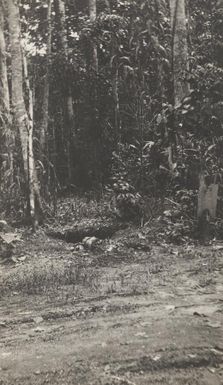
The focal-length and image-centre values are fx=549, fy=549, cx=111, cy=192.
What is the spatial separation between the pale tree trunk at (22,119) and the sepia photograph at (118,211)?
28mm

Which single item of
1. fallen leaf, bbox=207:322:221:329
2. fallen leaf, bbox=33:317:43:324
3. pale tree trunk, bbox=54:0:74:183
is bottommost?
fallen leaf, bbox=33:317:43:324

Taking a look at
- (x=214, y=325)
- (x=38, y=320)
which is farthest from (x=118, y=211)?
(x=214, y=325)

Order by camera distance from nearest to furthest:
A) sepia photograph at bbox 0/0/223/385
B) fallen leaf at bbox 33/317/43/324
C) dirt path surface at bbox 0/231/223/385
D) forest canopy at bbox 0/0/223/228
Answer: dirt path surface at bbox 0/231/223/385, sepia photograph at bbox 0/0/223/385, fallen leaf at bbox 33/317/43/324, forest canopy at bbox 0/0/223/228

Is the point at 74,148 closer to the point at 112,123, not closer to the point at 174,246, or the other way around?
the point at 112,123

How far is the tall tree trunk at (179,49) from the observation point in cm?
1086

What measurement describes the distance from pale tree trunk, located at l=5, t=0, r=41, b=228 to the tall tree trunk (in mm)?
2911

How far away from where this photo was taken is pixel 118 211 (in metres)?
10.8

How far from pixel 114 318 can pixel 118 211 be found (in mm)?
5431

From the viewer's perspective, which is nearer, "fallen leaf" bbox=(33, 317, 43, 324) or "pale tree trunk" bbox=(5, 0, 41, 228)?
"fallen leaf" bbox=(33, 317, 43, 324)

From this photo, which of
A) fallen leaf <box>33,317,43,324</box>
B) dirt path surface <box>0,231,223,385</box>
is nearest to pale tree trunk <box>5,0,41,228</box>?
dirt path surface <box>0,231,223,385</box>

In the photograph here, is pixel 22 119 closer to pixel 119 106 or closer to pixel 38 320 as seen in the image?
pixel 119 106

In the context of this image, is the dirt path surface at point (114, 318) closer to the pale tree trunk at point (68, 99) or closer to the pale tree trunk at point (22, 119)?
the pale tree trunk at point (22, 119)

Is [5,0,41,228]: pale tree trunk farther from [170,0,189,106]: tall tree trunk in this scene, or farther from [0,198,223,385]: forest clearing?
[170,0,189,106]: tall tree trunk

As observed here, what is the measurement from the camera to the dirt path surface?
166 inches
